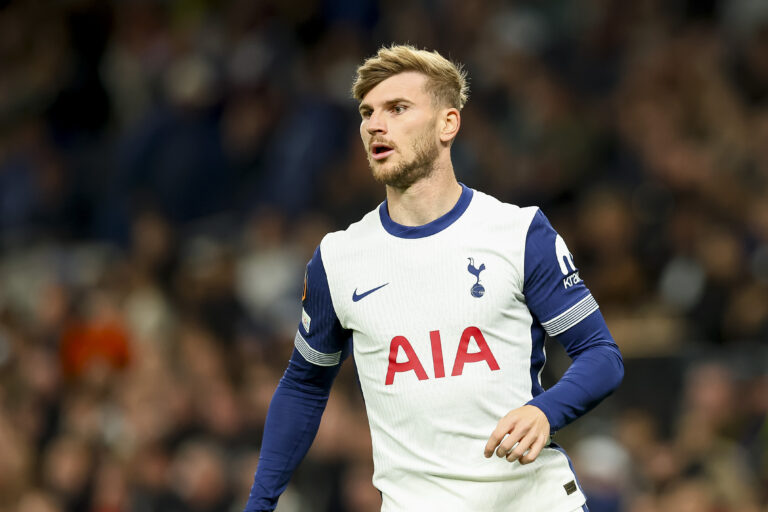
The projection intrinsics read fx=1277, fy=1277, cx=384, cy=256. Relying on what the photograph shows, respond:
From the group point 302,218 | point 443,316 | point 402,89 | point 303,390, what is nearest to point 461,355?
point 443,316

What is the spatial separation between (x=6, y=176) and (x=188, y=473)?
5746 mm

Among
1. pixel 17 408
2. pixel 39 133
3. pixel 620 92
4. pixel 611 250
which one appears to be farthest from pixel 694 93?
pixel 39 133

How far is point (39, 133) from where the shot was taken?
13.0m

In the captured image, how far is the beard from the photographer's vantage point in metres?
3.93

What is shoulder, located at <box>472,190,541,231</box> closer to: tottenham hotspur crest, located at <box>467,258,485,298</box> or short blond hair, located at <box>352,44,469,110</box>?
tottenham hotspur crest, located at <box>467,258,485,298</box>

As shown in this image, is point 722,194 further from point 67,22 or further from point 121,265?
point 67,22

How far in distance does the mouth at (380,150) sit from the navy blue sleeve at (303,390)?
0.39 metres

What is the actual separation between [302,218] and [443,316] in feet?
19.6

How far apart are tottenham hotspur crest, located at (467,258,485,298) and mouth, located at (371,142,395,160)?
41 centimetres

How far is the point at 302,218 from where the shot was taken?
9727 millimetres

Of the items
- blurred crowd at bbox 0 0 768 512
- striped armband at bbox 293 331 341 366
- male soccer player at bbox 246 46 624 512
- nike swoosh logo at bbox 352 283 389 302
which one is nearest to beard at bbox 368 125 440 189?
male soccer player at bbox 246 46 624 512

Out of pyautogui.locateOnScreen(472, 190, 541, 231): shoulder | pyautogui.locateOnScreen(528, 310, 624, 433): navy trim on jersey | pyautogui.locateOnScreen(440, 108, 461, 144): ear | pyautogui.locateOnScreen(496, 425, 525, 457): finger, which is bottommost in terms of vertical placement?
pyautogui.locateOnScreen(496, 425, 525, 457): finger

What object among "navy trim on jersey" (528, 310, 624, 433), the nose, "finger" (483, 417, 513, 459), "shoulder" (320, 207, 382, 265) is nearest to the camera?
"finger" (483, 417, 513, 459)

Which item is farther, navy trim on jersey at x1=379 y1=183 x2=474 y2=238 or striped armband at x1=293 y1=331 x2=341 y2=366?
striped armband at x1=293 y1=331 x2=341 y2=366
